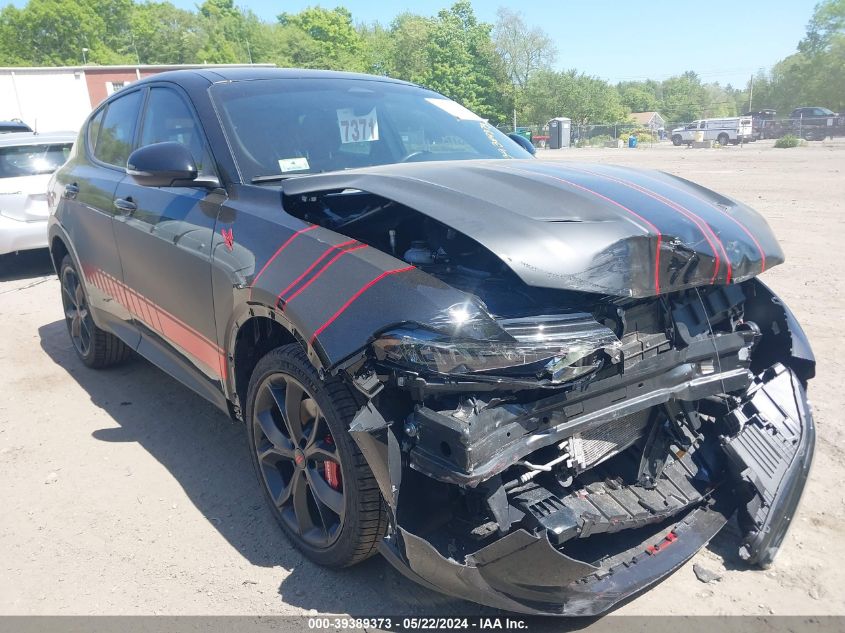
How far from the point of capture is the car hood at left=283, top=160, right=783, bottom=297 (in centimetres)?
206

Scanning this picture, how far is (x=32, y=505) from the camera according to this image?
319cm

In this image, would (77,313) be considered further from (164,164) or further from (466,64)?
(466,64)

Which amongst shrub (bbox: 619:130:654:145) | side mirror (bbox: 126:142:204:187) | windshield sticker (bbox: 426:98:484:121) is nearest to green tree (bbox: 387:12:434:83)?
shrub (bbox: 619:130:654:145)

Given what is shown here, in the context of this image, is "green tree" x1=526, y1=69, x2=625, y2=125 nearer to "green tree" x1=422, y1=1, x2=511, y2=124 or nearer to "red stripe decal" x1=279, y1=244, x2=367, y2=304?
"green tree" x1=422, y1=1, x2=511, y2=124

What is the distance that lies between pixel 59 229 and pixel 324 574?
3518 mm

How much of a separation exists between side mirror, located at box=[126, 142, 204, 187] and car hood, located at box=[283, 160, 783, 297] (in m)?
0.53

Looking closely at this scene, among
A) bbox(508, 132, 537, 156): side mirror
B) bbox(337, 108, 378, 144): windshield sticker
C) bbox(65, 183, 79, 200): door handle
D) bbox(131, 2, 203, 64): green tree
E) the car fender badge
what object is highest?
bbox(131, 2, 203, 64): green tree

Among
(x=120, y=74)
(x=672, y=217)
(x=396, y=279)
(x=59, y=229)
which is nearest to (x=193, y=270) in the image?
(x=396, y=279)

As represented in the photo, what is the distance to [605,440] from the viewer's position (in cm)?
229

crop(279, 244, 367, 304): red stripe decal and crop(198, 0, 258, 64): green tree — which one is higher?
crop(198, 0, 258, 64): green tree

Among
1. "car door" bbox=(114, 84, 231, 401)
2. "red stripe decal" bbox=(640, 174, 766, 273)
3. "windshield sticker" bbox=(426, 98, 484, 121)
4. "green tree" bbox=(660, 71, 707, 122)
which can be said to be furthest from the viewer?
"green tree" bbox=(660, 71, 707, 122)

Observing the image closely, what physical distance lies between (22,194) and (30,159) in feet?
2.11

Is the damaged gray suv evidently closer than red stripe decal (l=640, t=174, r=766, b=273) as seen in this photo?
Yes

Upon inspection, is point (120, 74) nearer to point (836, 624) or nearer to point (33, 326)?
point (33, 326)
